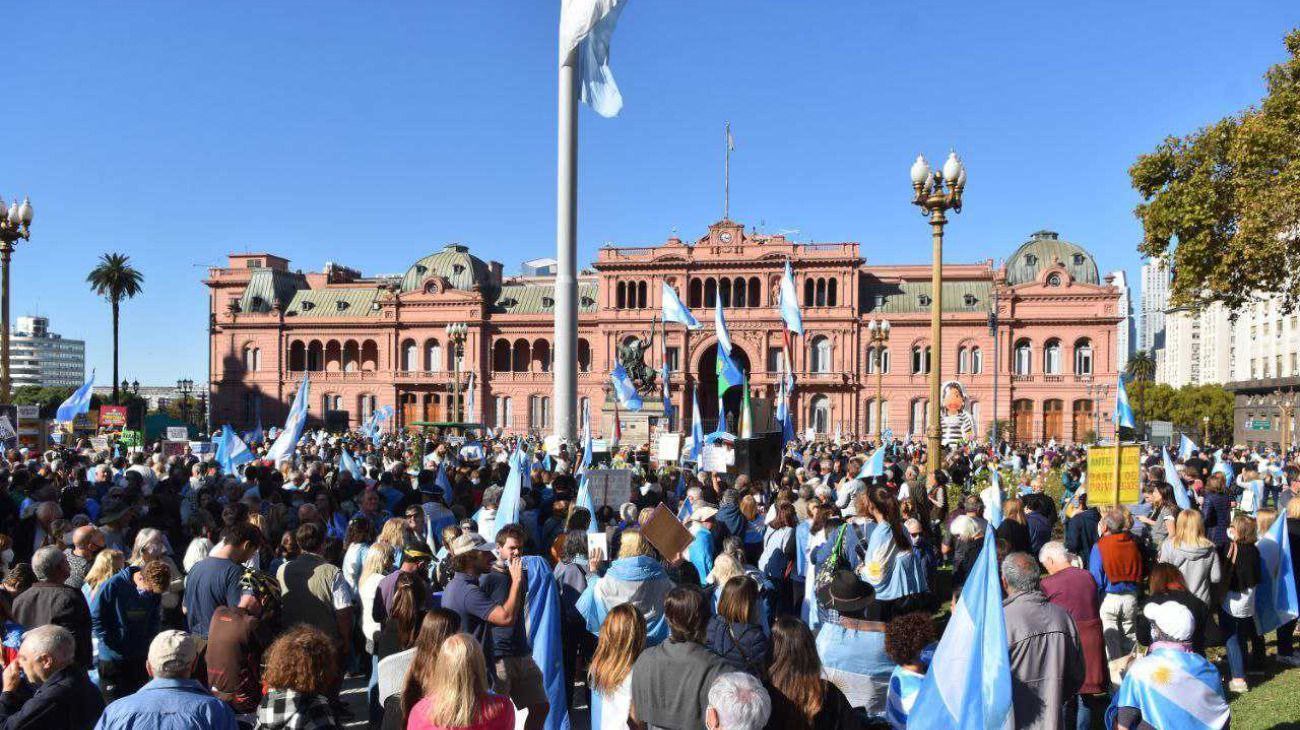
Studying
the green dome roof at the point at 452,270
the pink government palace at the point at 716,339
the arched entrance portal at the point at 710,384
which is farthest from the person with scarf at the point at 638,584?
the green dome roof at the point at 452,270

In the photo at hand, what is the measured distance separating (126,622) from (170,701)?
2733 millimetres

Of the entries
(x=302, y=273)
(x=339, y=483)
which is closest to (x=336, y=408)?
(x=302, y=273)

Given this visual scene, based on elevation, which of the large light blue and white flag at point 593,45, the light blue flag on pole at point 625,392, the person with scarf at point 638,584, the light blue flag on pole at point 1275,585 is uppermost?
the large light blue and white flag at point 593,45

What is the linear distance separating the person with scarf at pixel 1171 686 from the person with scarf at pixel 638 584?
3.00m

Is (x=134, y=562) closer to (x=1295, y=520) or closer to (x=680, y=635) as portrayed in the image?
(x=680, y=635)

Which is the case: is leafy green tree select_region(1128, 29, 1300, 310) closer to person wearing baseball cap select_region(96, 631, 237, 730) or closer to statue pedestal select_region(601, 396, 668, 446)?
person wearing baseball cap select_region(96, 631, 237, 730)

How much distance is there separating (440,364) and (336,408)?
26.1ft

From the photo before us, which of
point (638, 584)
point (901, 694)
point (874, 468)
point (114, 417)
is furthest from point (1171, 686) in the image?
point (114, 417)

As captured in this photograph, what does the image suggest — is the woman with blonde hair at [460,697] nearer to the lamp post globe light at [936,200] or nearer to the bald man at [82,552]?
the bald man at [82,552]

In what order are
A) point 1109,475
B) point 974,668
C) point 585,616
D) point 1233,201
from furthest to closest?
point 1233,201 < point 1109,475 < point 585,616 < point 974,668

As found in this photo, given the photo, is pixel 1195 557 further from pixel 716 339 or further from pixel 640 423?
pixel 716 339

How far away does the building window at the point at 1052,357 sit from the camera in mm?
58812

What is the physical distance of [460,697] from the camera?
4387 mm

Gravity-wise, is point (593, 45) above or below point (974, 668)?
above
